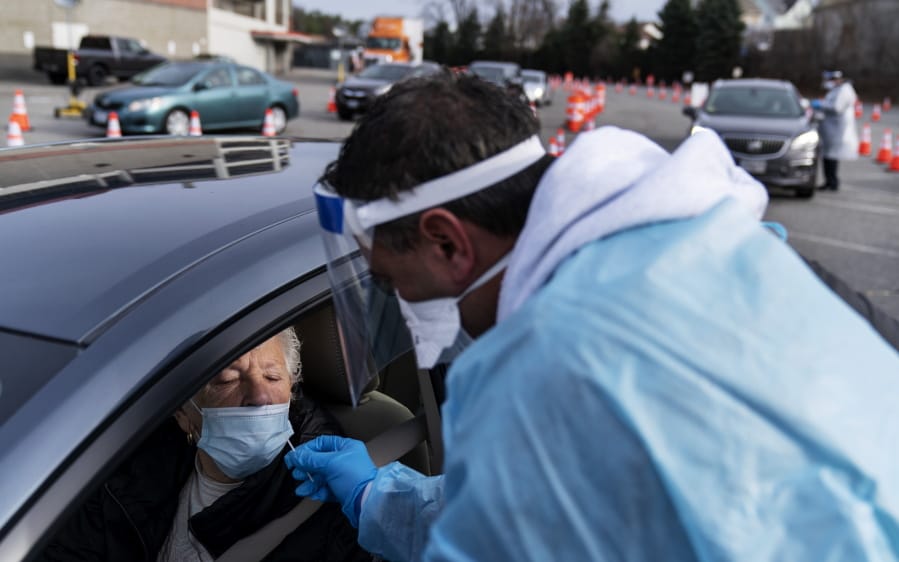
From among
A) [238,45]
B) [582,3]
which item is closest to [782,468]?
[238,45]

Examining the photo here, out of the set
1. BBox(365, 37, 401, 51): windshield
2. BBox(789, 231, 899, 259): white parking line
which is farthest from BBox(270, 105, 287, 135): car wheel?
BBox(365, 37, 401, 51): windshield

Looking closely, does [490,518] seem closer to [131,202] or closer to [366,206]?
[366,206]

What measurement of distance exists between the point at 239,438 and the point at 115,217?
1.81 feet

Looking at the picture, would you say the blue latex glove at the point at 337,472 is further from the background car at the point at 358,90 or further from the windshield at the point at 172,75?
the background car at the point at 358,90

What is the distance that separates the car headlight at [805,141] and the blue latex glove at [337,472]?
33.7 ft

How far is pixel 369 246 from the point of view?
1270mm

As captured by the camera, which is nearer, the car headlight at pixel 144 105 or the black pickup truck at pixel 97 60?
the car headlight at pixel 144 105

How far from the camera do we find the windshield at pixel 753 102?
37.7 ft

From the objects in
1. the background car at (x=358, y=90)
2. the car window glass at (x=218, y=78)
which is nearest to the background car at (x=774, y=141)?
the car window glass at (x=218, y=78)

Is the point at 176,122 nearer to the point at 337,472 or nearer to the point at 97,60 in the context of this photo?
the point at 337,472

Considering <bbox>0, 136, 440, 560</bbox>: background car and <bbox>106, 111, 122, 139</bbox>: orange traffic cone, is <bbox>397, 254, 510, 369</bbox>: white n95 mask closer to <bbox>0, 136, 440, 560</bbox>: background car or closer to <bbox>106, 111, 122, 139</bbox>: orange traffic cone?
<bbox>0, 136, 440, 560</bbox>: background car

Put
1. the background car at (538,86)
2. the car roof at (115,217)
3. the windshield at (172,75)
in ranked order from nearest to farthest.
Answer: the car roof at (115,217), the windshield at (172,75), the background car at (538,86)

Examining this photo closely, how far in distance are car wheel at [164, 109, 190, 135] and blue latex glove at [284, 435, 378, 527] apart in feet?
39.3

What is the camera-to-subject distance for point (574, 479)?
0.86 m
